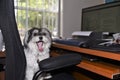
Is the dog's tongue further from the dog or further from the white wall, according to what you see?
the white wall

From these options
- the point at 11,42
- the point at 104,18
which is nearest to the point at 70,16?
the point at 104,18

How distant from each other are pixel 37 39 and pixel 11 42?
18.1 inches

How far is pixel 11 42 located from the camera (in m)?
0.66

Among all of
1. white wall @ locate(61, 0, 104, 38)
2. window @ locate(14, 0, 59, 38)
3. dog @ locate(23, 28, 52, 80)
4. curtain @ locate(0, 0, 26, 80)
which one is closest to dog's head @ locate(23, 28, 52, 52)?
dog @ locate(23, 28, 52, 80)

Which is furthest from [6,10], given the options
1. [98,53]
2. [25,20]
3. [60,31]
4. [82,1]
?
[82,1]

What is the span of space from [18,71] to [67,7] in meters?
1.31

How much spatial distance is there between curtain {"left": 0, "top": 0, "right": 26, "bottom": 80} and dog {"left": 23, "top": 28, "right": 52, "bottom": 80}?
1.21 ft

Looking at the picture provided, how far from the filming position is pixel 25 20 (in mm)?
1756

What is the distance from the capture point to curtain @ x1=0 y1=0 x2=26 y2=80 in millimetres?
632

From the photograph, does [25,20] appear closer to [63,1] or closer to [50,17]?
[50,17]

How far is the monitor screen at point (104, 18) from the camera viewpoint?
1.19 meters

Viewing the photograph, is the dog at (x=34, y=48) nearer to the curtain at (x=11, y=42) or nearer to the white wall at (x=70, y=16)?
the curtain at (x=11, y=42)

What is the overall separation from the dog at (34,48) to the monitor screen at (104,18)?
0.48 m

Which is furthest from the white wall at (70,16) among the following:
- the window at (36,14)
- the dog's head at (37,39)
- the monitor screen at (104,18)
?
the dog's head at (37,39)
